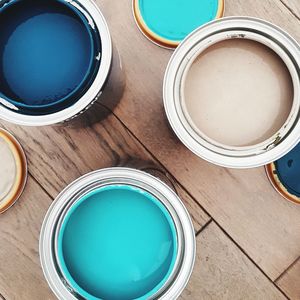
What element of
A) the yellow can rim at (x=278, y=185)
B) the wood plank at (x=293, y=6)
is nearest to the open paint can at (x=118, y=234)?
the yellow can rim at (x=278, y=185)

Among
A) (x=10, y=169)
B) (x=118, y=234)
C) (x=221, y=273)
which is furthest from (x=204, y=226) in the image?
(x=10, y=169)

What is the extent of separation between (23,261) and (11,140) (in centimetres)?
21

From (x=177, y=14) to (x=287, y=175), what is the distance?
0.34 meters

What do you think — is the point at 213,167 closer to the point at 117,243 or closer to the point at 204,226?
the point at 204,226

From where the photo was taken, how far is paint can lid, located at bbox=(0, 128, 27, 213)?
2.63 feet

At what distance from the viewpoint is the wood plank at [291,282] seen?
84 cm

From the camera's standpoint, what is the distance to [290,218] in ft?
2.73

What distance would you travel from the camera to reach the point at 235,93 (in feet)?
2.00

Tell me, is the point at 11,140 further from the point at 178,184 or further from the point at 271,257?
the point at 271,257

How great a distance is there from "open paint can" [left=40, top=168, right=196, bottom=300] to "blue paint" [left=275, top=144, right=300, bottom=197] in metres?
0.25

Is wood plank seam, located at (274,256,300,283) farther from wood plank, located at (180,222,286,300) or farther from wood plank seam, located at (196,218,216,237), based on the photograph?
wood plank seam, located at (196,218,216,237)

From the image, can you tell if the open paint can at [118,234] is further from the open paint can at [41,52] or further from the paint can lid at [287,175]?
the paint can lid at [287,175]

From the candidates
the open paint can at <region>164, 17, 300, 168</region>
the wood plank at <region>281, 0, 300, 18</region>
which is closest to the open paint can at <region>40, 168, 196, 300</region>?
the open paint can at <region>164, 17, 300, 168</region>

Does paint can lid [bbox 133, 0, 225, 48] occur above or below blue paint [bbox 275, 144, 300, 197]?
above
